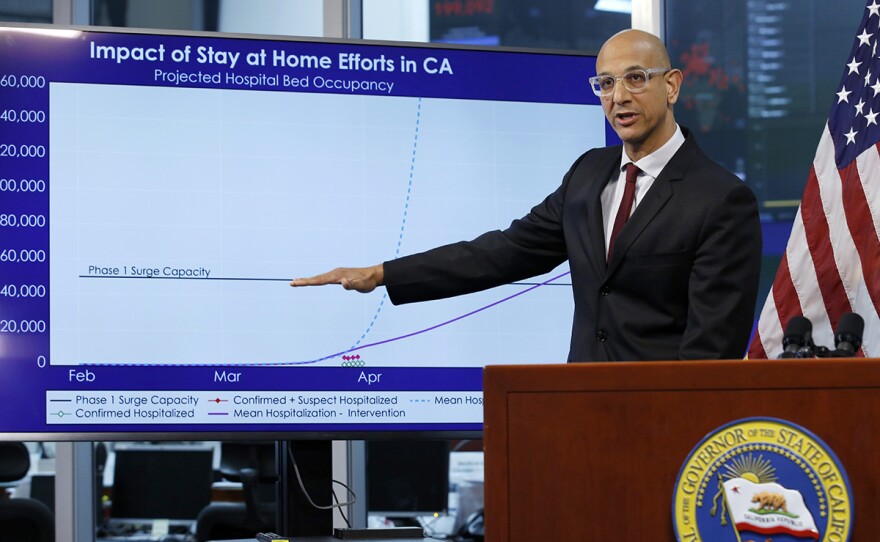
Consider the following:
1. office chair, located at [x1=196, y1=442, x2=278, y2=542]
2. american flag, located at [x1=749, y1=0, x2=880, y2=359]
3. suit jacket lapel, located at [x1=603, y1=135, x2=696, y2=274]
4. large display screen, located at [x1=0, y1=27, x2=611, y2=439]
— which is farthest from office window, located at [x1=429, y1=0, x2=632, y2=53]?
suit jacket lapel, located at [x1=603, y1=135, x2=696, y2=274]

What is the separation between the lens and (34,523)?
457 cm

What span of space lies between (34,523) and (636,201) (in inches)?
132

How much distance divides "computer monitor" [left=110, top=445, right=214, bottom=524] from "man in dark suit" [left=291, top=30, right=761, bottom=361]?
4.53 meters

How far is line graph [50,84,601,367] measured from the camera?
289 centimetres

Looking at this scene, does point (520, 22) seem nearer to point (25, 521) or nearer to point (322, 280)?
point (322, 280)

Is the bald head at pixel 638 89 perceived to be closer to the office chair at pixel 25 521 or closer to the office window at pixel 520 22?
the office window at pixel 520 22

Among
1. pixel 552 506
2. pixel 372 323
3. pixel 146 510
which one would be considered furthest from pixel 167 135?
pixel 146 510

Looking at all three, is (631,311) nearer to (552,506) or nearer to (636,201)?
(636,201)

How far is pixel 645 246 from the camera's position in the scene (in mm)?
2164

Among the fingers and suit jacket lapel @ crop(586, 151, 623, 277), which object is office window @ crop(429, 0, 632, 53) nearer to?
suit jacket lapel @ crop(586, 151, 623, 277)

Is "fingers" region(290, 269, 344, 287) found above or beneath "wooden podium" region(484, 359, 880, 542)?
above

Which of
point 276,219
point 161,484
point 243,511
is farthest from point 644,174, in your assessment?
point 161,484

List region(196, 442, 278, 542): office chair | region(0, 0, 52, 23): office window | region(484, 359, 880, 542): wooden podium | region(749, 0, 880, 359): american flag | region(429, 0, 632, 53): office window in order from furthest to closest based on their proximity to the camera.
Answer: region(196, 442, 278, 542): office chair
region(0, 0, 52, 23): office window
region(429, 0, 632, 53): office window
region(749, 0, 880, 359): american flag
region(484, 359, 880, 542): wooden podium

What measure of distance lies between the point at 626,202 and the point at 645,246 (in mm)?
135
